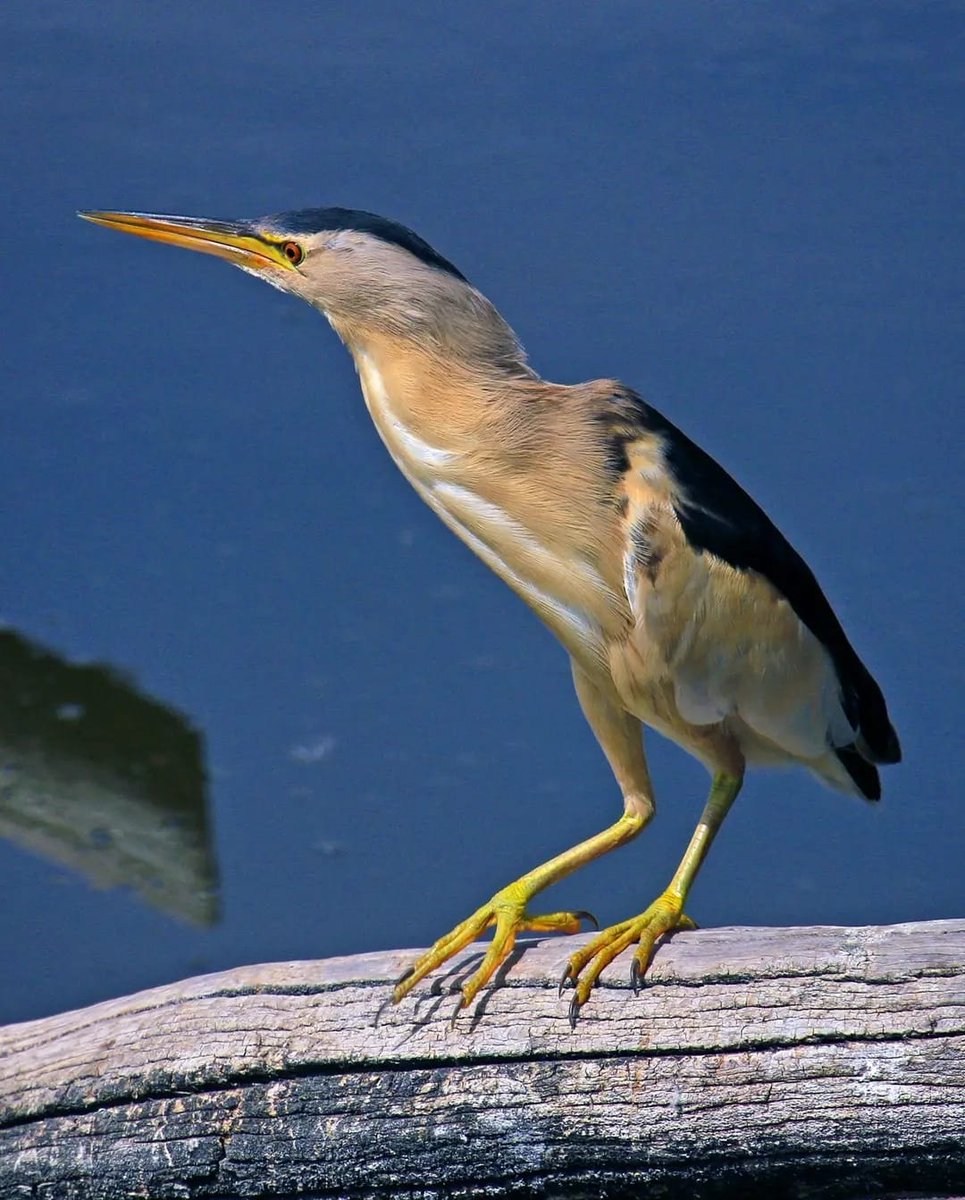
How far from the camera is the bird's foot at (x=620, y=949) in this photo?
1.54 m

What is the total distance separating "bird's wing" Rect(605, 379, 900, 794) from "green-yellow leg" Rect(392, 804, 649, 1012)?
25cm

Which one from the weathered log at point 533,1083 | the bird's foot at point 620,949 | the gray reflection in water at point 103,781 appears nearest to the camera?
the weathered log at point 533,1083

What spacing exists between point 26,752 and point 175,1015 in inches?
52.2

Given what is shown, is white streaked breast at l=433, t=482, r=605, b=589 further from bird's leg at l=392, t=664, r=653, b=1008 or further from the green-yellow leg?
the green-yellow leg

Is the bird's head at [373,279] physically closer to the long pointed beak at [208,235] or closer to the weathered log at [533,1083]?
the long pointed beak at [208,235]

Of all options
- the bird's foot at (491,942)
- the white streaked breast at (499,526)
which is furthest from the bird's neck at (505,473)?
the bird's foot at (491,942)

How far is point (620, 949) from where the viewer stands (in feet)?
5.17

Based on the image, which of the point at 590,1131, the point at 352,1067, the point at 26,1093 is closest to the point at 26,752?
the point at 26,1093

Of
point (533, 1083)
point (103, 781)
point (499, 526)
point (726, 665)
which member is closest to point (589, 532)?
point (499, 526)

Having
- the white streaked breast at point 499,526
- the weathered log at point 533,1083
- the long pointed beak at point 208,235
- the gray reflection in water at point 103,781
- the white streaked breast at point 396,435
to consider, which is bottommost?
the gray reflection in water at point 103,781

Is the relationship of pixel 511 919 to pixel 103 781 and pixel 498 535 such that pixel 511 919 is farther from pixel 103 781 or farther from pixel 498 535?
pixel 103 781

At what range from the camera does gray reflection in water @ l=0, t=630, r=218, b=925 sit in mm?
2605

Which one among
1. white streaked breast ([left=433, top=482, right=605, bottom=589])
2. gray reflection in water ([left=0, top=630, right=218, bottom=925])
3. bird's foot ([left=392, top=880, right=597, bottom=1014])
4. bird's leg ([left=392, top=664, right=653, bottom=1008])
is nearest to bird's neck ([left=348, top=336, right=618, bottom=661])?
white streaked breast ([left=433, top=482, right=605, bottom=589])

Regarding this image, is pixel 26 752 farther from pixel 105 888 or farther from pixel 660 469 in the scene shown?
pixel 660 469
